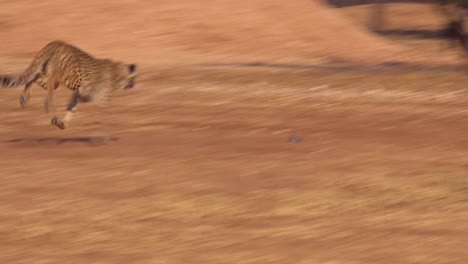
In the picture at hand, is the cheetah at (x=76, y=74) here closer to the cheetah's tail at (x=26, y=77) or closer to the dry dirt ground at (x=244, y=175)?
the cheetah's tail at (x=26, y=77)

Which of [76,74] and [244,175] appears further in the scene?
[76,74]

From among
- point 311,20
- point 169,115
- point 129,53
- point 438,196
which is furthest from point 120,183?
point 311,20

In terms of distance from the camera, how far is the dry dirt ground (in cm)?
863

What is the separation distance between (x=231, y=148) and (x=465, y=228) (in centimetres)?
425

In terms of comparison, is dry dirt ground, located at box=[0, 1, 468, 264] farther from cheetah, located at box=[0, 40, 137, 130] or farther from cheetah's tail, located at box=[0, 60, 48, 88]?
cheetah's tail, located at box=[0, 60, 48, 88]

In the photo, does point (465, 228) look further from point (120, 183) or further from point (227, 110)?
point (227, 110)

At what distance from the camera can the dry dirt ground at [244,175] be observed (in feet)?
28.3

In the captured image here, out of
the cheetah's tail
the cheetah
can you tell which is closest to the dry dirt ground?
the cheetah

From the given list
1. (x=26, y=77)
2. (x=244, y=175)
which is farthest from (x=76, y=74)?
(x=244, y=175)

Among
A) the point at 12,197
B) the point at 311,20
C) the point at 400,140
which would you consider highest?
the point at 12,197

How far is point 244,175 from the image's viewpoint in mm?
11320

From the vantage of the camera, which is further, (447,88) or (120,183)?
(447,88)

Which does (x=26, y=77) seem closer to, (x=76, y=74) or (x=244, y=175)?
(x=76, y=74)

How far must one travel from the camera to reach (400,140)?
13711mm
